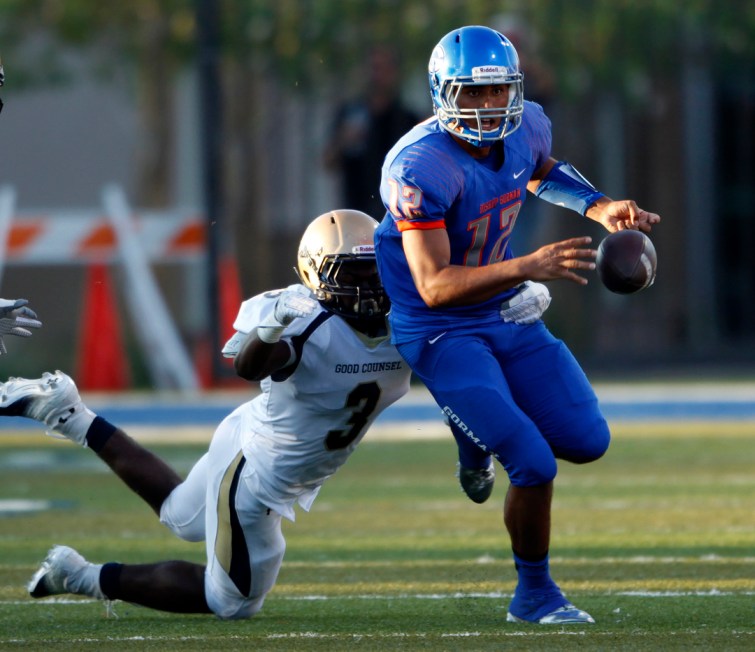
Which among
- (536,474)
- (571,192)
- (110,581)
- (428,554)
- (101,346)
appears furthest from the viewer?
(101,346)

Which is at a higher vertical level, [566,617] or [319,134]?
[566,617]

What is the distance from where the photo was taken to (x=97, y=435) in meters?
5.70

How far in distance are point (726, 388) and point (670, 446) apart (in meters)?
3.02

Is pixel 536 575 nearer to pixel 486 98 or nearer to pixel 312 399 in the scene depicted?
pixel 312 399

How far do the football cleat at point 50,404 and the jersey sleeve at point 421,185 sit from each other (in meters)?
1.29

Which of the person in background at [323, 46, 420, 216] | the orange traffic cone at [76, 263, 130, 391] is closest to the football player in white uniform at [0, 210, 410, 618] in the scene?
the person in background at [323, 46, 420, 216]

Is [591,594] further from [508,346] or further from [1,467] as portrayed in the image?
[1,467]

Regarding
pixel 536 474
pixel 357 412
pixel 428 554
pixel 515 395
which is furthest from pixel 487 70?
pixel 428 554

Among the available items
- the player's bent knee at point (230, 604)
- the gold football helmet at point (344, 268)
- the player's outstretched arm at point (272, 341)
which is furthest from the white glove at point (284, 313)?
the player's bent knee at point (230, 604)

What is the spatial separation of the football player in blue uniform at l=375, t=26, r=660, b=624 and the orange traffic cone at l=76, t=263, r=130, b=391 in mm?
7935

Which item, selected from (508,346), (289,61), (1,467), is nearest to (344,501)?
(1,467)

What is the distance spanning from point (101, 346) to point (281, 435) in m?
8.20

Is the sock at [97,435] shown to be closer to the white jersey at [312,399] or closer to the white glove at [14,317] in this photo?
the white glove at [14,317]

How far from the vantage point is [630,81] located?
15.8 m
